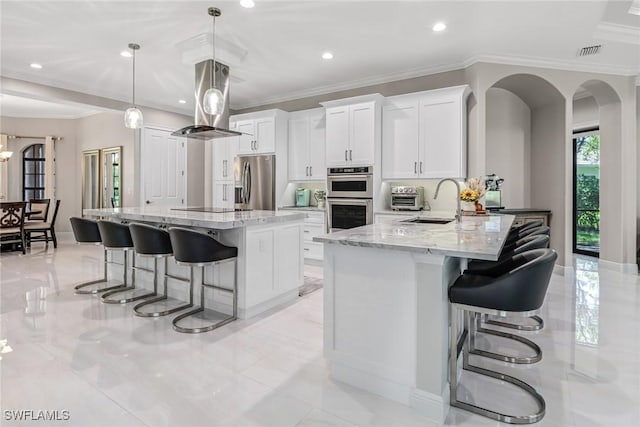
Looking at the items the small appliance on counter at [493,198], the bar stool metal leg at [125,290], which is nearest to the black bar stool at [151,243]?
the bar stool metal leg at [125,290]

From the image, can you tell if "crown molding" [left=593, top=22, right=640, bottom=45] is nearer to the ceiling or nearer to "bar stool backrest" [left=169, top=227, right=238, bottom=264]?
the ceiling

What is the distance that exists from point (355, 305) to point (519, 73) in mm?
4376

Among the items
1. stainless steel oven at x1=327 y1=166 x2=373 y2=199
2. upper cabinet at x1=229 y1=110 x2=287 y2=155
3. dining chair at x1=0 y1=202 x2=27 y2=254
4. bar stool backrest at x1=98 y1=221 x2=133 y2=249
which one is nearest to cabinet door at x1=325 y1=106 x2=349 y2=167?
stainless steel oven at x1=327 y1=166 x2=373 y2=199

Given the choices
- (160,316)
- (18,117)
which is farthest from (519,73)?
(18,117)

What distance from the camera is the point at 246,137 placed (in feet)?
21.0

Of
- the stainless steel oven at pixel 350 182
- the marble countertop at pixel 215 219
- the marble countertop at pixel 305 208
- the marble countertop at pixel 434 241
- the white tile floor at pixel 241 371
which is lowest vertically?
the white tile floor at pixel 241 371

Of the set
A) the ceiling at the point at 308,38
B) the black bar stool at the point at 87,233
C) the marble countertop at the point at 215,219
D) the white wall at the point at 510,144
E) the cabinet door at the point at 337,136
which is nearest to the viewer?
the marble countertop at the point at 215,219

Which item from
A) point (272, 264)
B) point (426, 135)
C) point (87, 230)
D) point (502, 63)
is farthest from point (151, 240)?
point (502, 63)

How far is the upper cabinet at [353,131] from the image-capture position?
5066mm

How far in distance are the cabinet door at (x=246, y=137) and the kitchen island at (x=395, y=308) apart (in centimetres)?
457

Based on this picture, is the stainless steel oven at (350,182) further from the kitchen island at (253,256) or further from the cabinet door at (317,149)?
the kitchen island at (253,256)

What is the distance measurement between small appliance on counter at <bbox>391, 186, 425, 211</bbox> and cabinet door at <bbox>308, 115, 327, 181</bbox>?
1.28m

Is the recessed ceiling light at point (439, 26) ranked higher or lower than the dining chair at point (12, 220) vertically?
higher

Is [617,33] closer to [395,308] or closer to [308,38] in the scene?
[308,38]
